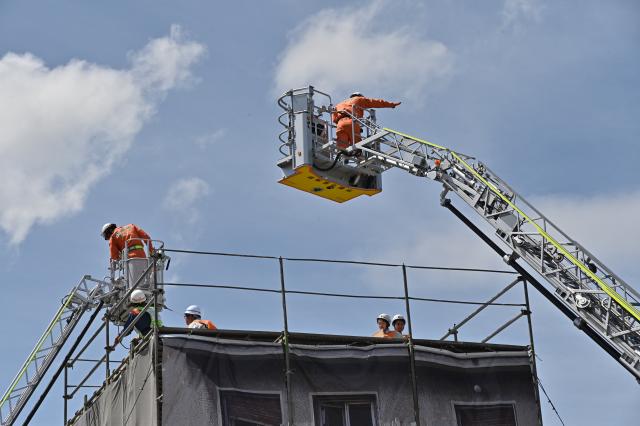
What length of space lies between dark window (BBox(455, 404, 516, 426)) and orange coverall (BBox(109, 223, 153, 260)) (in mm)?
8549

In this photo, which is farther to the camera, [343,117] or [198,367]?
[343,117]

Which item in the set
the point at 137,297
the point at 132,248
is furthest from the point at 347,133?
the point at 137,297

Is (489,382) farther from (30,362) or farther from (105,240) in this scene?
(30,362)

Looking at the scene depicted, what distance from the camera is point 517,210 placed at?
1006 inches

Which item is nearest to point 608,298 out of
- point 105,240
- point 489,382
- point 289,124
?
point 489,382

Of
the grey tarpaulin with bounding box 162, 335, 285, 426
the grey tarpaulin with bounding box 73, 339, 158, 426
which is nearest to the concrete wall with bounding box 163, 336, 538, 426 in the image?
the grey tarpaulin with bounding box 162, 335, 285, 426

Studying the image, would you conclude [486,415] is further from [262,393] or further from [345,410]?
[262,393]

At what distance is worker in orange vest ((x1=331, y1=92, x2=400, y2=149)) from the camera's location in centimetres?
2839

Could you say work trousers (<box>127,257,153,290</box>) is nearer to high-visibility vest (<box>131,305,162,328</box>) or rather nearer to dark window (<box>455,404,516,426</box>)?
high-visibility vest (<box>131,305,162,328</box>)

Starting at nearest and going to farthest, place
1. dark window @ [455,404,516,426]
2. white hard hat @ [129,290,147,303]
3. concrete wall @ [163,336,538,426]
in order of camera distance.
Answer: concrete wall @ [163,336,538,426]
dark window @ [455,404,516,426]
white hard hat @ [129,290,147,303]

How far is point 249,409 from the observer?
18.3m

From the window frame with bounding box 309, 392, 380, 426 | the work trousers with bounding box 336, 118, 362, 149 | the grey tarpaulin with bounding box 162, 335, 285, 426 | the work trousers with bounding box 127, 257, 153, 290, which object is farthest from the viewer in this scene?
the work trousers with bounding box 336, 118, 362, 149

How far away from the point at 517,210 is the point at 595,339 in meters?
3.21

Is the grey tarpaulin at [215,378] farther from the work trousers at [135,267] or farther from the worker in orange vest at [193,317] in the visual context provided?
the work trousers at [135,267]
